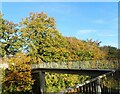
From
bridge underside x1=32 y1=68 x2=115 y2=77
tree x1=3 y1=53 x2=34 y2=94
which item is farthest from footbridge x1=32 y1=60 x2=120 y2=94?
tree x1=3 y1=53 x2=34 y2=94

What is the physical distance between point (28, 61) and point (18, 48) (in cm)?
325

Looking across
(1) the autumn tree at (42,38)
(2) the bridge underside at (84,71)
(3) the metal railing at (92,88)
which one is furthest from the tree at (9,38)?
(3) the metal railing at (92,88)

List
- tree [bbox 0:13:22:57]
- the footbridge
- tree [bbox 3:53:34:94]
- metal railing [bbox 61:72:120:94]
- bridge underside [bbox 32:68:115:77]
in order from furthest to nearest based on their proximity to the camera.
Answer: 1. tree [bbox 0:13:22:57]
2. tree [bbox 3:53:34:94]
3. bridge underside [bbox 32:68:115:77]
4. the footbridge
5. metal railing [bbox 61:72:120:94]

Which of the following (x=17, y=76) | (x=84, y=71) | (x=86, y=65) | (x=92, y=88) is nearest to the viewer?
(x=92, y=88)

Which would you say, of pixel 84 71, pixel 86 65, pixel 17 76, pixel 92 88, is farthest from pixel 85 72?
pixel 92 88

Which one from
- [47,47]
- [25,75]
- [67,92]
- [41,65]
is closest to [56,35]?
[47,47]

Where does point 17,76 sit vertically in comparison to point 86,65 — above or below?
below

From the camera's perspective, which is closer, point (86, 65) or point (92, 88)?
point (92, 88)

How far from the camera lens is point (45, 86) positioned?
31.2m

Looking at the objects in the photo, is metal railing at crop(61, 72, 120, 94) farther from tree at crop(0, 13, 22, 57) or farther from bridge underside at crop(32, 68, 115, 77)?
tree at crop(0, 13, 22, 57)

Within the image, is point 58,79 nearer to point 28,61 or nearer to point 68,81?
point 68,81

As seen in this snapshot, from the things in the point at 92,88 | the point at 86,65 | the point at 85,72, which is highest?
the point at 86,65

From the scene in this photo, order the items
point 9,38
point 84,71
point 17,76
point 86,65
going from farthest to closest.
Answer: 1. point 9,38
2. point 17,76
3. point 86,65
4. point 84,71

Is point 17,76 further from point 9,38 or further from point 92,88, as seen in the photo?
point 92,88
